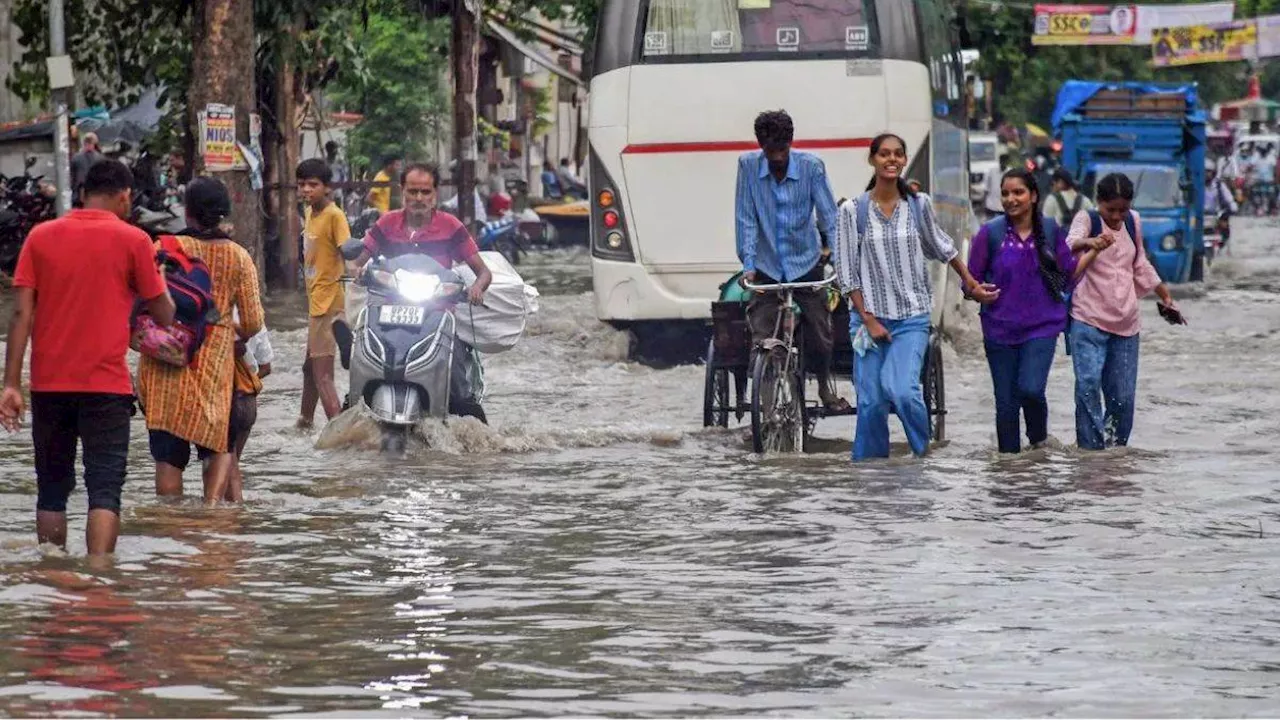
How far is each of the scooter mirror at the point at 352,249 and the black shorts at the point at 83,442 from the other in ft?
11.7

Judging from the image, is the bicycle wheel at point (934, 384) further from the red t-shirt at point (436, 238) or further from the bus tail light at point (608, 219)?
the bus tail light at point (608, 219)

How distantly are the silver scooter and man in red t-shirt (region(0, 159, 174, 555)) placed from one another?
378 cm

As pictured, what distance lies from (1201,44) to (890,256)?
50.2 metres

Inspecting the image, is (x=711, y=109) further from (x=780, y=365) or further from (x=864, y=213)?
(x=864, y=213)

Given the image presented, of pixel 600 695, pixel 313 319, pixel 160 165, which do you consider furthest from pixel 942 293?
pixel 160 165

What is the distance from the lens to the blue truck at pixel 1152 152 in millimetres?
31062

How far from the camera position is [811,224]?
42.4 feet

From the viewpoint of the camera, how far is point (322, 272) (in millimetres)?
14250

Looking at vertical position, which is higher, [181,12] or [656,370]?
[181,12]

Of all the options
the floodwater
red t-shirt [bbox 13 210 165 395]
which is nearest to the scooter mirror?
the floodwater

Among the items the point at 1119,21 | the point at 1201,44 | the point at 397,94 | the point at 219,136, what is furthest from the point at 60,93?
the point at 1201,44

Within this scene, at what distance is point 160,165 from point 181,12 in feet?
33.1

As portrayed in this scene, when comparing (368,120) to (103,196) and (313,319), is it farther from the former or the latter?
(103,196)

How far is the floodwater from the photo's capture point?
6.88 metres
